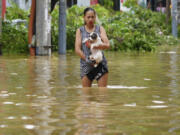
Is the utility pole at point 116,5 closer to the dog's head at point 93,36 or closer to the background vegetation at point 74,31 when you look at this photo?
the background vegetation at point 74,31

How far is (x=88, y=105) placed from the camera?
784 cm

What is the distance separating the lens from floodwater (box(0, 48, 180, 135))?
6.03m

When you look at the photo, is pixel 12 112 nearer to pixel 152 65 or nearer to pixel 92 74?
pixel 92 74

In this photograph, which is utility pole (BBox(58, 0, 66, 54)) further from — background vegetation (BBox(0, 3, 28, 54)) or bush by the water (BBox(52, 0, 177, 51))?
bush by the water (BBox(52, 0, 177, 51))

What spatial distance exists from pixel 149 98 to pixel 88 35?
1766 millimetres

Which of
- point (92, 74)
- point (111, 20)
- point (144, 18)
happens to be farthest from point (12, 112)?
point (144, 18)

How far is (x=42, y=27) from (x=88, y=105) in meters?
14.2

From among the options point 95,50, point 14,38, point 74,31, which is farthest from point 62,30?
point 95,50

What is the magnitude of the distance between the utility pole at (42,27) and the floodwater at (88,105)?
26.4 ft

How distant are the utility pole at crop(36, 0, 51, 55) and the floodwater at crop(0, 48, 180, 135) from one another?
26.4 feet

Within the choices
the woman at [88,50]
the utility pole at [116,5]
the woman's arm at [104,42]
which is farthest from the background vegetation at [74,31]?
the utility pole at [116,5]

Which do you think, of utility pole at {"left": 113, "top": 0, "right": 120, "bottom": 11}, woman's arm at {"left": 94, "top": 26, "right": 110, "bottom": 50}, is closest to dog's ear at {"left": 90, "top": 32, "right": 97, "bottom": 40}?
woman's arm at {"left": 94, "top": 26, "right": 110, "bottom": 50}

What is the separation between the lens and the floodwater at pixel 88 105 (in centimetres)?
603

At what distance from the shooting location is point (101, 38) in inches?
393
